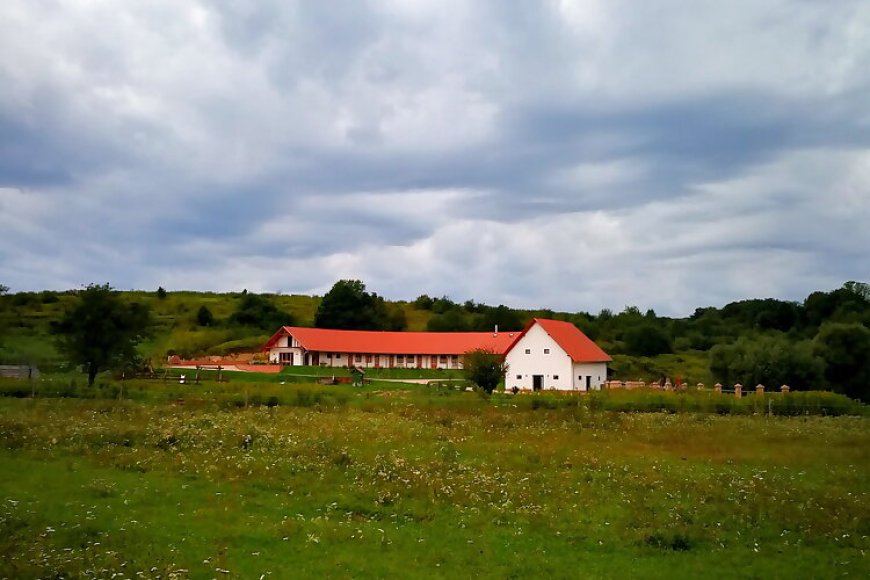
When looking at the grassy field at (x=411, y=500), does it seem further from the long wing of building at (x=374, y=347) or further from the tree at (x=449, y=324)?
the tree at (x=449, y=324)

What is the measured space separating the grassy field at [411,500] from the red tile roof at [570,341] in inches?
1557

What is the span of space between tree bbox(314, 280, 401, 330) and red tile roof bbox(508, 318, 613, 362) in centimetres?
4116

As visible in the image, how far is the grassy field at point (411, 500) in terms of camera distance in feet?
44.5

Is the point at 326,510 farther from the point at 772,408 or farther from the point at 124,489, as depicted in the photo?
the point at 772,408

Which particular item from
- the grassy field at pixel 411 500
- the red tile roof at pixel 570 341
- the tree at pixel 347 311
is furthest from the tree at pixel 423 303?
the grassy field at pixel 411 500

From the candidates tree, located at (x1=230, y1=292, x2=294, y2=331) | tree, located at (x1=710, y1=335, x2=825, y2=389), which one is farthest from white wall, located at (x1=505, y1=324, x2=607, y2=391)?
tree, located at (x1=230, y1=292, x2=294, y2=331)

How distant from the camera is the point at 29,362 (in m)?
67.1

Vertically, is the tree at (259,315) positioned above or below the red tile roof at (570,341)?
above

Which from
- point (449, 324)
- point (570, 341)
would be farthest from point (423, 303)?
point (570, 341)

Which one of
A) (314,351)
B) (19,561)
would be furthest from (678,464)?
(314,351)

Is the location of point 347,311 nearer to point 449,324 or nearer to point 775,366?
point 449,324

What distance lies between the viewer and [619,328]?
13400cm

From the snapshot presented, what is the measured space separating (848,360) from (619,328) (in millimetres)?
59956

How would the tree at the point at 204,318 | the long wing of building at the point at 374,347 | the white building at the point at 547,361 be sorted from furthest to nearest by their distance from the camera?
the tree at the point at 204,318
the long wing of building at the point at 374,347
the white building at the point at 547,361
